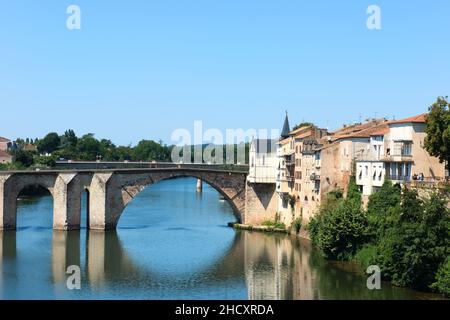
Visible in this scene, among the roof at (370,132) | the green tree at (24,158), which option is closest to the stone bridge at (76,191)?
the roof at (370,132)

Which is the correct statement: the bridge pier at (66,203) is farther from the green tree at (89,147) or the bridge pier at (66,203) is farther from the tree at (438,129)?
the green tree at (89,147)

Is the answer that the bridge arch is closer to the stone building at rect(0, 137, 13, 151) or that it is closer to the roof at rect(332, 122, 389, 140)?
the roof at rect(332, 122, 389, 140)

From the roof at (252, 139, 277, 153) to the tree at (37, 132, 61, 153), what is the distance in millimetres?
86151

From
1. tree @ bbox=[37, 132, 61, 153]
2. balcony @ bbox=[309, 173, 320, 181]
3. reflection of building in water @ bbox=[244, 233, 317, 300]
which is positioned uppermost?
tree @ bbox=[37, 132, 61, 153]

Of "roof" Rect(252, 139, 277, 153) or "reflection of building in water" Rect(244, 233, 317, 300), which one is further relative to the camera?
"roof" Rect(252, 139, 277, 153)

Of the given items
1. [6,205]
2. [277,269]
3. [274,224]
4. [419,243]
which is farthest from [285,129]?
[419,243]

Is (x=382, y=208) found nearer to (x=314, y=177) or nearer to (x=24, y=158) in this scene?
(x=314, y=177)

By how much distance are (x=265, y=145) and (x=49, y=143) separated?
3419 inches

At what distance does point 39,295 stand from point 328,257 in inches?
706

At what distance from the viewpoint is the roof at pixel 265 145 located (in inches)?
2438

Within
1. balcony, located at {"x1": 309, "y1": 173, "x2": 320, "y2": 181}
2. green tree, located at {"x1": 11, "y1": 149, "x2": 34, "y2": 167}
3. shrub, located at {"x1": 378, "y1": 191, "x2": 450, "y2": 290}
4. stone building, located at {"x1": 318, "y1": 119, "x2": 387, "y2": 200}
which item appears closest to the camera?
shrub, located at {"x1": 378, "y1": 191, "x2": 450, "y2": 290}

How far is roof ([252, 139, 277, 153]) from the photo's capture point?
61.9 m

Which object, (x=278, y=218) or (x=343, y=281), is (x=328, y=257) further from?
(x=278, y=218)

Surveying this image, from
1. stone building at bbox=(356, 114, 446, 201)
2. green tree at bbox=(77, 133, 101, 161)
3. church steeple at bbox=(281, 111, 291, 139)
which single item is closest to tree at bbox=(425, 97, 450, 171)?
Answer: stone building at bbox=(356, 114, 446, 201)
